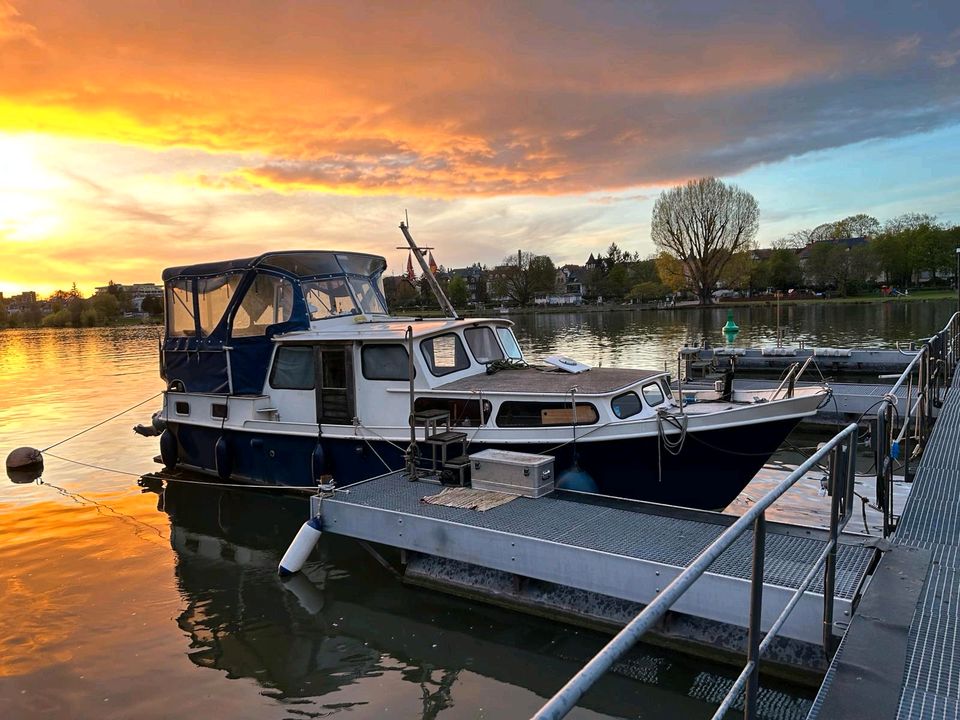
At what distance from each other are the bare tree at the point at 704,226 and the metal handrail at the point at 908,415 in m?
72.8

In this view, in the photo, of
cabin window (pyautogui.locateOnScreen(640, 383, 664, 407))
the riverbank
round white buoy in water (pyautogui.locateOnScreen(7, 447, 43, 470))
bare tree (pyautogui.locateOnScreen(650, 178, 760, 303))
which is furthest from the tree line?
cabin window (pyautogui.locateOnScreen(640, 383, 664, 407))

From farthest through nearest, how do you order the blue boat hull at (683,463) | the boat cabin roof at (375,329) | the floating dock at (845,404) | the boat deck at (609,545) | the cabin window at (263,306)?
the floating dock at (845,404) < the cabin window at (263,306) < the boat cabin roof at (375,329) < the blue boat hull at (683,463) < the boat deck at (609,545)

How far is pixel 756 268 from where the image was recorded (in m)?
105

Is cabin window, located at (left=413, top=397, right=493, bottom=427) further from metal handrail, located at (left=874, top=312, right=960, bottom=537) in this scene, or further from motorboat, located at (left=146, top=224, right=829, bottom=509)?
metal handrail, located at (left=874, top=312, right=960, bottom=537)

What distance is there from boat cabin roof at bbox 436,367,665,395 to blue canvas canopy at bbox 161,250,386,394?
150 inches

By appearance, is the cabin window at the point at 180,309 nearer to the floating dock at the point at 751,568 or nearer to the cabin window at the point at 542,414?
the floating dock at the point at 751,568

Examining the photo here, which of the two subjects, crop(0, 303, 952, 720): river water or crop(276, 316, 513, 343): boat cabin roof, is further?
crop(276, 316, 513, 343): boat cabin roof

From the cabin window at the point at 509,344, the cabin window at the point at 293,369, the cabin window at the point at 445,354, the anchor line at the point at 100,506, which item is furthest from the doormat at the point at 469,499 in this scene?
the anchor line at the point at 100,506

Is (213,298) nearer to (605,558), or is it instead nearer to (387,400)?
(387,400)

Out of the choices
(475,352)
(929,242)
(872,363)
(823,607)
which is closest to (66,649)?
(475,352)

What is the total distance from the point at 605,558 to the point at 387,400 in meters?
5.57

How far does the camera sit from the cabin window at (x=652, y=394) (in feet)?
35.2

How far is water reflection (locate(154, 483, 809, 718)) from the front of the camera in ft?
21.7

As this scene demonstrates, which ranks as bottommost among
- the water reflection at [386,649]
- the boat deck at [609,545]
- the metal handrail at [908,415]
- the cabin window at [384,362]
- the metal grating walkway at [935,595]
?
the water reflection at [386,649]
